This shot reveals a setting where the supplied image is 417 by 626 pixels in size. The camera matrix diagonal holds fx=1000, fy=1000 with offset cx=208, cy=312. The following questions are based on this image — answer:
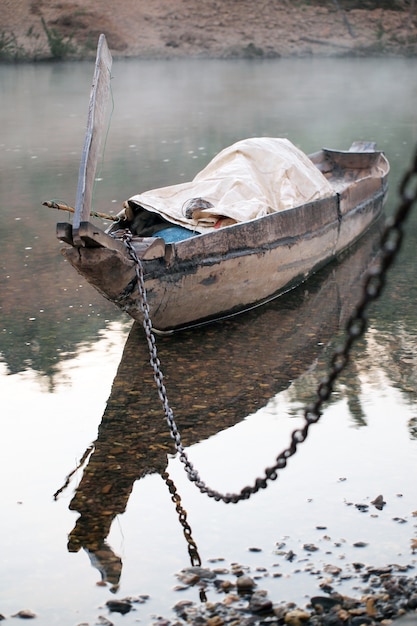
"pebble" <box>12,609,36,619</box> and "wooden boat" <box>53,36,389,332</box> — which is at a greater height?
"wooden boat" <box>53,36,389,332</box>

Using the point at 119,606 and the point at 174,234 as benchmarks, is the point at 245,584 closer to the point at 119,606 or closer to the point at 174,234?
the point at 119,606

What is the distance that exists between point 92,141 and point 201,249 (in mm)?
1426

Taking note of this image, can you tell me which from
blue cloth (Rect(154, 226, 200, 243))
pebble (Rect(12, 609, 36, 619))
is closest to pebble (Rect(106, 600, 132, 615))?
pebble (Rect(12, 609, 36, 619))

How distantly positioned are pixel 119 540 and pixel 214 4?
33.1 m

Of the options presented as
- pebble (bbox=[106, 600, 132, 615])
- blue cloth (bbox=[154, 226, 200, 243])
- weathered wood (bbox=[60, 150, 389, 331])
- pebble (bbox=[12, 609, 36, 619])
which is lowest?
pebble (bbox=[12, 609, 36, 619])

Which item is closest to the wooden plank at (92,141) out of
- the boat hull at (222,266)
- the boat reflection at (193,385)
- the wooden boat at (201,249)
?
the wooden boat at (201,249)

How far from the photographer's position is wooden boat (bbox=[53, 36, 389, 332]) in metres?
6.62

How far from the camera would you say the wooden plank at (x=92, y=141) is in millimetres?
6191

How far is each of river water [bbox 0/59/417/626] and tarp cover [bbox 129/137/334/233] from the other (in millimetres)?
874

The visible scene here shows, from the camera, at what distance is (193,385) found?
6.93 metres

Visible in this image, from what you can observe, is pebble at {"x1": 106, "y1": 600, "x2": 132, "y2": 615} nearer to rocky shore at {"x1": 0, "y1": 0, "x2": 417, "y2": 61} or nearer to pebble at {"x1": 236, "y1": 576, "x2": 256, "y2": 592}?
pebble at {"x1": 236, "y1": 576, "x2": 256, "y2": 592}

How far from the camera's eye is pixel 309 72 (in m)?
32.3

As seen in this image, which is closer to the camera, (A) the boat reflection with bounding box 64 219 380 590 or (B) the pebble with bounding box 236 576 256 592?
(B) the pebble with bounding box 236 576 256 592

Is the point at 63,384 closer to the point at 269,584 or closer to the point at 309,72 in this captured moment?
the point at 269,584
